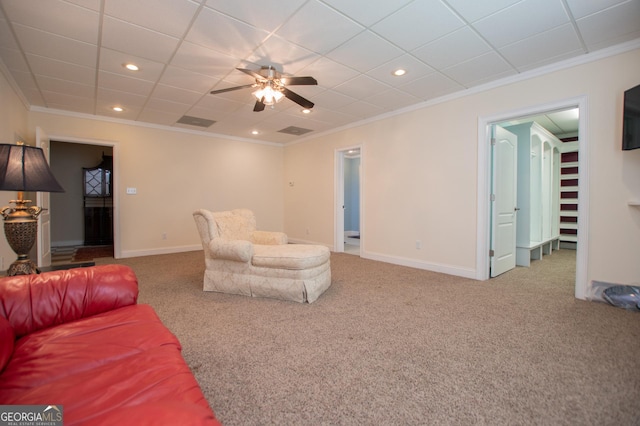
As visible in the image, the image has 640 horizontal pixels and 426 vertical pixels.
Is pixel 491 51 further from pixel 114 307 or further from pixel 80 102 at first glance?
pixel 80 102

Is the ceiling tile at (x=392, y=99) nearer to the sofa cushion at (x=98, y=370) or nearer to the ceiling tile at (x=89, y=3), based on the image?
the ceiling tile at (x=89, y=3)

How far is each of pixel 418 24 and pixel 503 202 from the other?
9.01ft

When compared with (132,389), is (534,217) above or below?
above

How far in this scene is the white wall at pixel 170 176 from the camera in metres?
4.97

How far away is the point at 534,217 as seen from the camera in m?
4.97

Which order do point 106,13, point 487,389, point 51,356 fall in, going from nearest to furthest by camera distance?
point 51,356, point 487,389, point 106,13

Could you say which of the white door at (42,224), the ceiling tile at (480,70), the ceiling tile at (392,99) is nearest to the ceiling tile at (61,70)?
the white door at (42,224)

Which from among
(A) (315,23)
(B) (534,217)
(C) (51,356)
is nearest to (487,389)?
(C) (51,356)

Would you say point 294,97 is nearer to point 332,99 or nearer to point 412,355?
point 332,99

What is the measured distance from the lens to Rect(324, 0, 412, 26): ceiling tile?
2.10m

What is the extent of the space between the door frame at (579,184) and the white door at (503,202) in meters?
0.13

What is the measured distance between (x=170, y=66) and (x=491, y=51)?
332 cm

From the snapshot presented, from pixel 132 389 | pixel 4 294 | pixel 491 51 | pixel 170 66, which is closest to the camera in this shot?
pixel 132 389

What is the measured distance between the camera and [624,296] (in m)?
2.65
